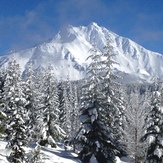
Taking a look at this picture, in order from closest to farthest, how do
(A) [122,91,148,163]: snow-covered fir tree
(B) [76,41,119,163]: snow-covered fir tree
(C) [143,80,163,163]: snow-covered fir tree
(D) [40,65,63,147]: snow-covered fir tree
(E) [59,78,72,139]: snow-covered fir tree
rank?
1. (C) [143,80,163,163]: snow-covered fir tree
2. (B) [76,41,119,163]: snow-covered fir tree
3. (A) [122,91,148,163]: snow-covered fir tree
4. (D) [40,65,63,147]: snow-covered fir tree
5. (E) [59,78,72,139]: snow-covered fir tree

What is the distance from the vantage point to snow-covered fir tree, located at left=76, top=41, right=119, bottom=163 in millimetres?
39406

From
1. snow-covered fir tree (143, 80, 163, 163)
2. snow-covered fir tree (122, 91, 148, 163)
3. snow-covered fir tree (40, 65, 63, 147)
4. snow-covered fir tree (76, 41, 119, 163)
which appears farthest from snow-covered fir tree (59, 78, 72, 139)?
snow-covered fir tree (143, 80, 163, 163)

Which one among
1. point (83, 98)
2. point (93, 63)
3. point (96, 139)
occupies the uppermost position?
point (93, 63)

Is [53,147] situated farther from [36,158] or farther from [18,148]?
[36,158]

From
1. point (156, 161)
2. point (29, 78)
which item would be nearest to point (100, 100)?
point (156, 161)

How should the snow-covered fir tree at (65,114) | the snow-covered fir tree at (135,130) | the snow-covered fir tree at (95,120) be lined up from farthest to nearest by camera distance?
the snow-covered fir tree at (65,114), the snow-covered fir tree at (135,130), the snow-covered fir tree at (95,120)

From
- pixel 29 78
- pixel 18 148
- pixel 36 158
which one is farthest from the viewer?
pixel 29 78

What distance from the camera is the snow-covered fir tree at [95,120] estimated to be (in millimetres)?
39406

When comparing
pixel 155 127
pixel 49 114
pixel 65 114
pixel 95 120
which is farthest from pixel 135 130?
pixel 65 114

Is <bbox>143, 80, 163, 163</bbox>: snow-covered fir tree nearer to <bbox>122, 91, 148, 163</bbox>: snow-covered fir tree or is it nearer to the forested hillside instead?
the forested hillside

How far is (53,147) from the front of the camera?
51.8m

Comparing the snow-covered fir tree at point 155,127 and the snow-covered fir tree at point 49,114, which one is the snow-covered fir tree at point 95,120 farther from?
the snow-covered fir tree at point 49,114

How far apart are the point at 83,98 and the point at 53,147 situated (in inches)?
574

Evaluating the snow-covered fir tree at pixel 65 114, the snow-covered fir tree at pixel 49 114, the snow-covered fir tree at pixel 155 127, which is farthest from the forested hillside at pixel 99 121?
the snow-covered fir tree at pixel 65 114
